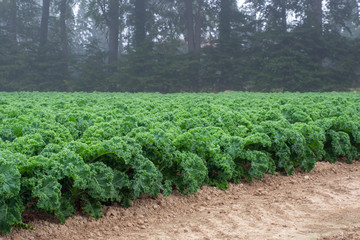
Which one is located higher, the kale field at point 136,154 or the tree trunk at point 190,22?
the tree trunk at point 190,22

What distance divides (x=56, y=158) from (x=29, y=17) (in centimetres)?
4055

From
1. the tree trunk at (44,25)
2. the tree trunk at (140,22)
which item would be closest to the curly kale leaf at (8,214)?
the tree trunk at (140,22)

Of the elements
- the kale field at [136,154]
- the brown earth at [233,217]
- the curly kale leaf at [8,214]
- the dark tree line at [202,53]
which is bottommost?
the brown earth at [233,217]

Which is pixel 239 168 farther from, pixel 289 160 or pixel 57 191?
pixel 57 191

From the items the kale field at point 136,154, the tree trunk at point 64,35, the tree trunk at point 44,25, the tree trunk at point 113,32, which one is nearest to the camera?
the kale field at point 136,154

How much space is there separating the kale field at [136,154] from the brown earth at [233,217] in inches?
5.3

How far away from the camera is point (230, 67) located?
115 feet

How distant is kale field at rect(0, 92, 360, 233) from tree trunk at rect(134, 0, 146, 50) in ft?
96.3

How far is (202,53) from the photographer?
35.5 meters

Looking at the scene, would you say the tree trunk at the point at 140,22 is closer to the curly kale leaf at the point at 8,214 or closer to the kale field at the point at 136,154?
the kale field at the point at 136,154

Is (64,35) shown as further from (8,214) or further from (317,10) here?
(8,214)

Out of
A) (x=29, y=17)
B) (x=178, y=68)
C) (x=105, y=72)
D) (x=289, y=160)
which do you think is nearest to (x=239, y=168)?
(x=289, y=160)

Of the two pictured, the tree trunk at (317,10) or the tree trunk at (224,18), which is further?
the tree trunk at (224,18)

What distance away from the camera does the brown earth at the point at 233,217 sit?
4.37 metres
